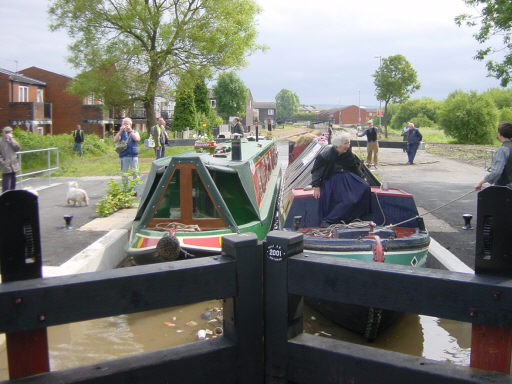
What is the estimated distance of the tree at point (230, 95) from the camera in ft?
255

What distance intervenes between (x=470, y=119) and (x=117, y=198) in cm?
3131

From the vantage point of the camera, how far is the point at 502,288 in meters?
2.52

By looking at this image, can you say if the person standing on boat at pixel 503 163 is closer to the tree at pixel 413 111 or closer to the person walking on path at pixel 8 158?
the person walking on path at pixel 8 158

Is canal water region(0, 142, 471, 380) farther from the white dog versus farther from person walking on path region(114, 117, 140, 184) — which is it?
person walking on path region(114, 117, 140, 184)

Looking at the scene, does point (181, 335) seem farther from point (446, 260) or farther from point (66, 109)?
point (66, 109)

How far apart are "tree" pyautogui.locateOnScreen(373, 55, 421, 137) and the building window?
30391 millimetres

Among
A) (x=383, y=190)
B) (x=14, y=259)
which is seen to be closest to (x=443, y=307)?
(x=14, y=259)

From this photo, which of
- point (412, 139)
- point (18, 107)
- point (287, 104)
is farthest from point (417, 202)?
point (287, 104)

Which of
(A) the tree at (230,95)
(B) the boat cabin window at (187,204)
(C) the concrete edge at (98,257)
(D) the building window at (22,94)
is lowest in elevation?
(C) the concrete edge at (98,257)

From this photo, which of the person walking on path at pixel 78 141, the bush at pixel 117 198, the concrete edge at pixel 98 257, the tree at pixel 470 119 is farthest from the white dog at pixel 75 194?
the tree at pixel 470 119

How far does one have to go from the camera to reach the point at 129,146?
12.1 meters

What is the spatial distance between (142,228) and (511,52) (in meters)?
9.61

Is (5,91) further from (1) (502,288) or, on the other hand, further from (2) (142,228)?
(1) (502,288)

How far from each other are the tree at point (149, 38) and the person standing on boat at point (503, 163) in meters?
24.7
